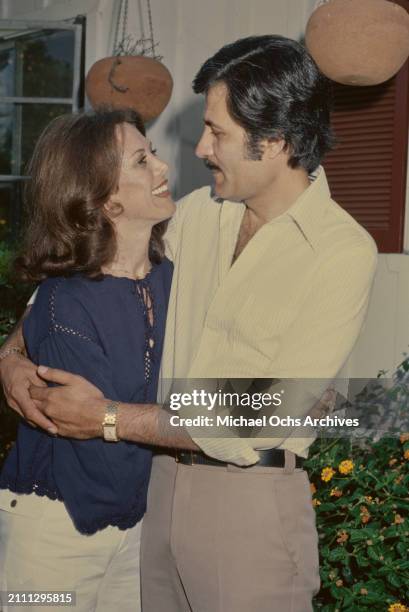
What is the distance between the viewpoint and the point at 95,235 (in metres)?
2.17

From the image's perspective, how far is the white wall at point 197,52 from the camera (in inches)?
172

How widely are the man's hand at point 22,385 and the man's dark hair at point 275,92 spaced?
0.78 m

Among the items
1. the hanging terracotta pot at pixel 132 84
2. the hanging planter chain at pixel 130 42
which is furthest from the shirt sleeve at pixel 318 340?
the hanging planter chain at pixel 130 42

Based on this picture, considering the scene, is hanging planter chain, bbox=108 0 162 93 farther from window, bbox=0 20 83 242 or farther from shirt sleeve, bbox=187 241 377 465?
shirt sleeve, bbox=187 241 377 465

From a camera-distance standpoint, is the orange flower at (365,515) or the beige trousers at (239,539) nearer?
the beige trousers at (239,539)

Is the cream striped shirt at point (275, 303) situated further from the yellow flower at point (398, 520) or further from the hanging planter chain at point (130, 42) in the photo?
the hanging planter chain at point (130, 42)

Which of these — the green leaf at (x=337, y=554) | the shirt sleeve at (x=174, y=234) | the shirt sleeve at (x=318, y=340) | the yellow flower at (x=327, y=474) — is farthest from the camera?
the yellow flower at (x=327, y=474)

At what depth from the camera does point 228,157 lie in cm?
219

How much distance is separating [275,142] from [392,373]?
2.40m

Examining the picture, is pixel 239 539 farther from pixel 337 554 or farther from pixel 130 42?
pixel 130 42

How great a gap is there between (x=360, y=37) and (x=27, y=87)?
3.15 m

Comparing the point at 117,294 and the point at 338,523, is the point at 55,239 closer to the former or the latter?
the point at 117,294

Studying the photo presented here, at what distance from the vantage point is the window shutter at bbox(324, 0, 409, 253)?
4367mm

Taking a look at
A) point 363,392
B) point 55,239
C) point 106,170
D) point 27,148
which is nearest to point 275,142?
point 106,170
